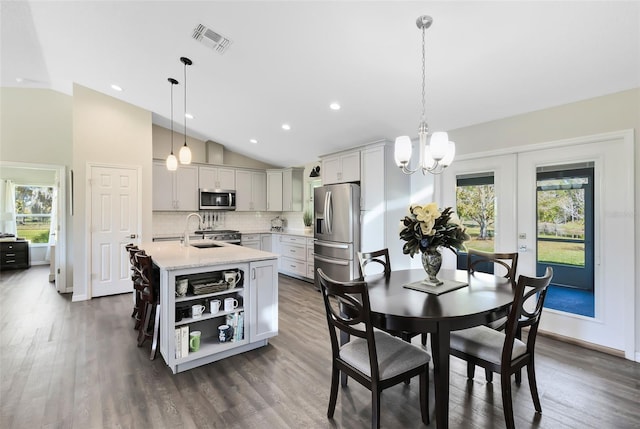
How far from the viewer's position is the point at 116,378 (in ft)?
7.84

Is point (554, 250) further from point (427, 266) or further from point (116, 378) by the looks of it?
point (116, 378)

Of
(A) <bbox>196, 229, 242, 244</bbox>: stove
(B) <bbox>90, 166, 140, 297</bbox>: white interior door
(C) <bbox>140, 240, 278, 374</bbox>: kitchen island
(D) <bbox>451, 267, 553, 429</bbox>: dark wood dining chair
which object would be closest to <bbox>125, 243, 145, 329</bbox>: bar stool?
(C) <bbox>140, 240, 278, 374</bbox>: kitchen island

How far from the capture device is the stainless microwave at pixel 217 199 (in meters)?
6.03

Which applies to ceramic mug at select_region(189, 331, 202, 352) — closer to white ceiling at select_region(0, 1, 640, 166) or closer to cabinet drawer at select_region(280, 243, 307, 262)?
white ceiling at select_region(0, 1, 640, 166)

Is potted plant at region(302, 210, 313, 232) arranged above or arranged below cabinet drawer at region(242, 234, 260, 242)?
above

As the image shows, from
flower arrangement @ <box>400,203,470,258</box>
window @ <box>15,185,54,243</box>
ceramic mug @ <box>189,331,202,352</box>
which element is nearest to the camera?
flower arrangement @ <box>400,203,470,258</box>

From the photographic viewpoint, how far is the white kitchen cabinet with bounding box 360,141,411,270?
432 cm

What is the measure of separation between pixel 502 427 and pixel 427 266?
3.42 feet

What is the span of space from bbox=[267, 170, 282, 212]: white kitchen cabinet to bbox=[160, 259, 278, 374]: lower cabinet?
12.7 ft

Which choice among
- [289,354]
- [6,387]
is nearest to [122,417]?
[6,387]

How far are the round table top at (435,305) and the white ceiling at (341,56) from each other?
191 centimetres

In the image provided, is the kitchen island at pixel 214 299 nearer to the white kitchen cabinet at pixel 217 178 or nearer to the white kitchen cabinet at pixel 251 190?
the white kitchen cabinet at pixel 217 178

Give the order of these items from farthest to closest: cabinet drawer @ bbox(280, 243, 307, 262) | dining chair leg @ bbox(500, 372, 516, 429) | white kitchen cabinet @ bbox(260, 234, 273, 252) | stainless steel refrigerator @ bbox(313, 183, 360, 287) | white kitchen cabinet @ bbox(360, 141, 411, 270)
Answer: white kitchen cabinet @ bbox(260, 234, 273, 252)
cabinet drawer @ bbox(280, 243, 307, 262)
stainless steel refrigerator @ bbox(313, 183, 360, 287)
white kitchen cabinet @ bbox(360, 141, 411, 270)
dining chair leg @ bbox(500, 372, 516, 429)

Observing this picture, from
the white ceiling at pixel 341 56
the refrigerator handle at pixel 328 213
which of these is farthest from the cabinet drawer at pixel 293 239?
the white ceiling at pixel 341 56
